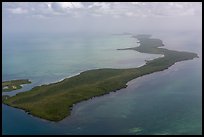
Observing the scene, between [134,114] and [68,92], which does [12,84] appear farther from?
[134,114]

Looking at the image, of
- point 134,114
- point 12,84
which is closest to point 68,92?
point 134,114

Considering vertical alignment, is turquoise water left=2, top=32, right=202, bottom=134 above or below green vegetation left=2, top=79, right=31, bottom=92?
below

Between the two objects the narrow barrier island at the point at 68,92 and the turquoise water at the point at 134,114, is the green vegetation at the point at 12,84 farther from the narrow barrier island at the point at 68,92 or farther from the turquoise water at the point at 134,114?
the narrow barrier island at the point at 68,92

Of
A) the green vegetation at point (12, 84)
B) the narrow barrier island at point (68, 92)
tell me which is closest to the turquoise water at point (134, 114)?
the narrow barrier island at point (68, 92)

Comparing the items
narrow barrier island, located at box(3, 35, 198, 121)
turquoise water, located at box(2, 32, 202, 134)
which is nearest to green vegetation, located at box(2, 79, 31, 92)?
turquoise water, located at box(2, 32, 202, 134)

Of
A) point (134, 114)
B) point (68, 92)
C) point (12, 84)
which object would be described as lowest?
point (134, 114)

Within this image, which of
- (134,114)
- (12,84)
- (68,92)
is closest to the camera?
(134,114)

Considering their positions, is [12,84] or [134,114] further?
[12,84]

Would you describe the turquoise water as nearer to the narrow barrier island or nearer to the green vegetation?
the narrow barrier island

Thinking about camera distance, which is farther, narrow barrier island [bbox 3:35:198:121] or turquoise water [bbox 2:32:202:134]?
narrow barrier island [bbox 3:35:198:121]
